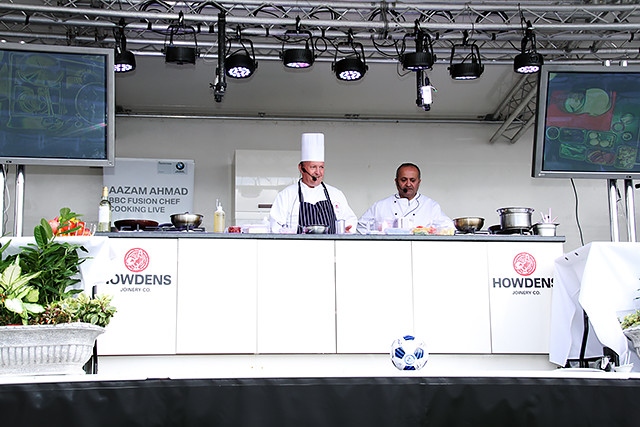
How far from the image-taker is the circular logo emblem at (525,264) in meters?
4.66

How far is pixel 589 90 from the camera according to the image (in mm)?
4512

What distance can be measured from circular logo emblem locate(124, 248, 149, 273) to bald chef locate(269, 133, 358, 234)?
4.65 ft

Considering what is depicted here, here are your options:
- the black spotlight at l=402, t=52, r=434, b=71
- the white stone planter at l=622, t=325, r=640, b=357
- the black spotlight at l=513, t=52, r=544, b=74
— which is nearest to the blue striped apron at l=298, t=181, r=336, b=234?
the black spotlight at l=402, t=52, r=434, b=71

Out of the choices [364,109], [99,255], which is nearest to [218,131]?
[364,109]

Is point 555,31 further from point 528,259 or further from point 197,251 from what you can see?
point 197,251

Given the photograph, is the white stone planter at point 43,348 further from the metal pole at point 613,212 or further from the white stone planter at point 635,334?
the metal pole at point 613,212

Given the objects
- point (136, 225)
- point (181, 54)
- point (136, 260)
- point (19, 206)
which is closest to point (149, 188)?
point (181, 54)

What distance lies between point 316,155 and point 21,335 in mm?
3575

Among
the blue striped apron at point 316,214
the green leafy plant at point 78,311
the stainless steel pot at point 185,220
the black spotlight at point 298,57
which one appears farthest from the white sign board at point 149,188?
the green leafy plant at point 78,311

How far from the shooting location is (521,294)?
464 centimetres

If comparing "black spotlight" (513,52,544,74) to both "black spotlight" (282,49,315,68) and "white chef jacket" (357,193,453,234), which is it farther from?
A: "black spotlight" (282,49,315,68)

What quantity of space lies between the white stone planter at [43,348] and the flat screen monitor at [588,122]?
2.95 m

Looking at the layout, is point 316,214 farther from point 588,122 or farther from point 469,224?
point 588,122

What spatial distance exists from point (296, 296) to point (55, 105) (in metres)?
1.68
